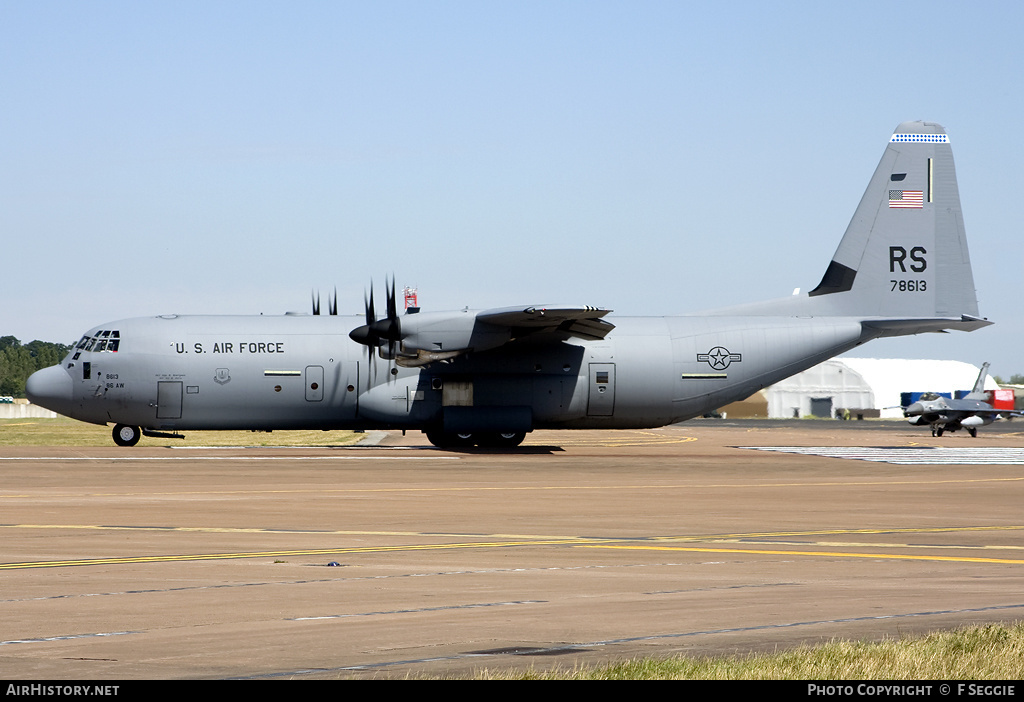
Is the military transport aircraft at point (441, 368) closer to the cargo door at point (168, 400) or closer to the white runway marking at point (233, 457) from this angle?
the cargo door at point (168, 400)

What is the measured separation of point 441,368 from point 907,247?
62.7 ft

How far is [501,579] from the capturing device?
44.2 ft

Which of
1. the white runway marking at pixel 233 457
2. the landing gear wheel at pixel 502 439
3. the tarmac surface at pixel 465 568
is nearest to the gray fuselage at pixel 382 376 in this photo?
the landing gear wheel at pixel 502 439

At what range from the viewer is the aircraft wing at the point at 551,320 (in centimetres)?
4009

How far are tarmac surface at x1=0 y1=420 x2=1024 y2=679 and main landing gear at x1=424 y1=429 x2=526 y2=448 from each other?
41.6ft

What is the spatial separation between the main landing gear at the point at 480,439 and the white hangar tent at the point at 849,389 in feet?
317

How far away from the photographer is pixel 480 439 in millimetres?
44969

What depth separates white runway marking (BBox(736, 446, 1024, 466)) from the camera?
39781mm

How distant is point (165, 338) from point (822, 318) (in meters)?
24.3

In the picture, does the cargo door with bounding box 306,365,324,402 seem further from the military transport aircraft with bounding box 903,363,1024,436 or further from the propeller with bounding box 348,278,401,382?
the military transport aircraft with bounding box 903,363,1024,436

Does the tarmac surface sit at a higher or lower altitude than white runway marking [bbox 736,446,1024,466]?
higher

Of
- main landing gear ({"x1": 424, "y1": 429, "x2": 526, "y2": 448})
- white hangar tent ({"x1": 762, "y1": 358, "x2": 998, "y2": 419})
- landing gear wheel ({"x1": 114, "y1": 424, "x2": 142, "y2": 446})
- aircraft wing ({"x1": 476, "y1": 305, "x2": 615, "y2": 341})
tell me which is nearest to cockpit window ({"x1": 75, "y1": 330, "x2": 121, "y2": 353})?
landing gear wheel ({"x1": 114, "y1": 424, "x2": 142, "y2": 446})
